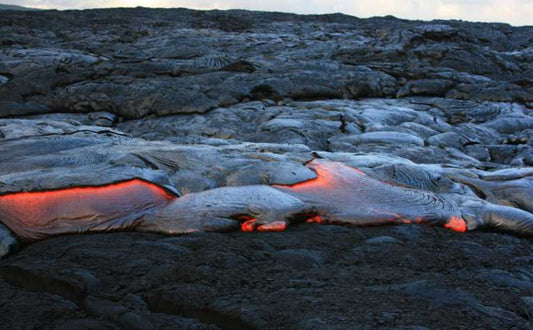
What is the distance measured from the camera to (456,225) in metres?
3.88

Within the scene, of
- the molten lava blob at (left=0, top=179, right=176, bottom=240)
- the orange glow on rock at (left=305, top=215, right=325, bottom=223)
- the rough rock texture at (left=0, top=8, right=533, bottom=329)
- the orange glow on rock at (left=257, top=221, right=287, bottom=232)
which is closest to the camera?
the rough rock texture at (left=0, top=8, right=533, bottom=329)

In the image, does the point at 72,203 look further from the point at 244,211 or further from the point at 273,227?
the point at 273,227

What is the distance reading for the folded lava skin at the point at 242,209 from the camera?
3.39 m

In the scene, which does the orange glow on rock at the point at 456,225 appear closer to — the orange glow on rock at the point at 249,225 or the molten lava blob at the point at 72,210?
the orange glow on rock at the point at 249,225

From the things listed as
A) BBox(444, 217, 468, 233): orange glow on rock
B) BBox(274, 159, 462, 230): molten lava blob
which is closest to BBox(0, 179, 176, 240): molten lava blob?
BBox(274, 159, 462, 230): molten lava blob

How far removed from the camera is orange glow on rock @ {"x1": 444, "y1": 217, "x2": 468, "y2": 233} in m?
3.87

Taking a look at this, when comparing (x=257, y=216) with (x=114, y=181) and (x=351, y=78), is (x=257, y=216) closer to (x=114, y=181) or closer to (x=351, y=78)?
(x=114, y=181)

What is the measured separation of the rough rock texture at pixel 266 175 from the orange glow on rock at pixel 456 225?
0.10 metres

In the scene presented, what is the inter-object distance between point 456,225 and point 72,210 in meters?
3.26

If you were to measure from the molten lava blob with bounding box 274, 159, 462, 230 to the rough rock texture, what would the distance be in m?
0.13

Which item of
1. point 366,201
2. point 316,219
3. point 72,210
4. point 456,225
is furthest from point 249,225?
point 456,225

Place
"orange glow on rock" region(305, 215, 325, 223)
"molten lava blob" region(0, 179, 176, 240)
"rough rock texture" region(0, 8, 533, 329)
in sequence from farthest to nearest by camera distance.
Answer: "orange glow on rock" region(305, 215, 325, 223) → "molten lava blob" region(0, 179, 176, 240) → "rough rock texture" region(0, 8, 533, 329)

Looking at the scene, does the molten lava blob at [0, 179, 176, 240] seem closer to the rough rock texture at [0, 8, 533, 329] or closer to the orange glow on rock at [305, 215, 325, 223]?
the rough rock texture at [0, 8, 533, 329]

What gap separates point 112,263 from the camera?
284 cm
